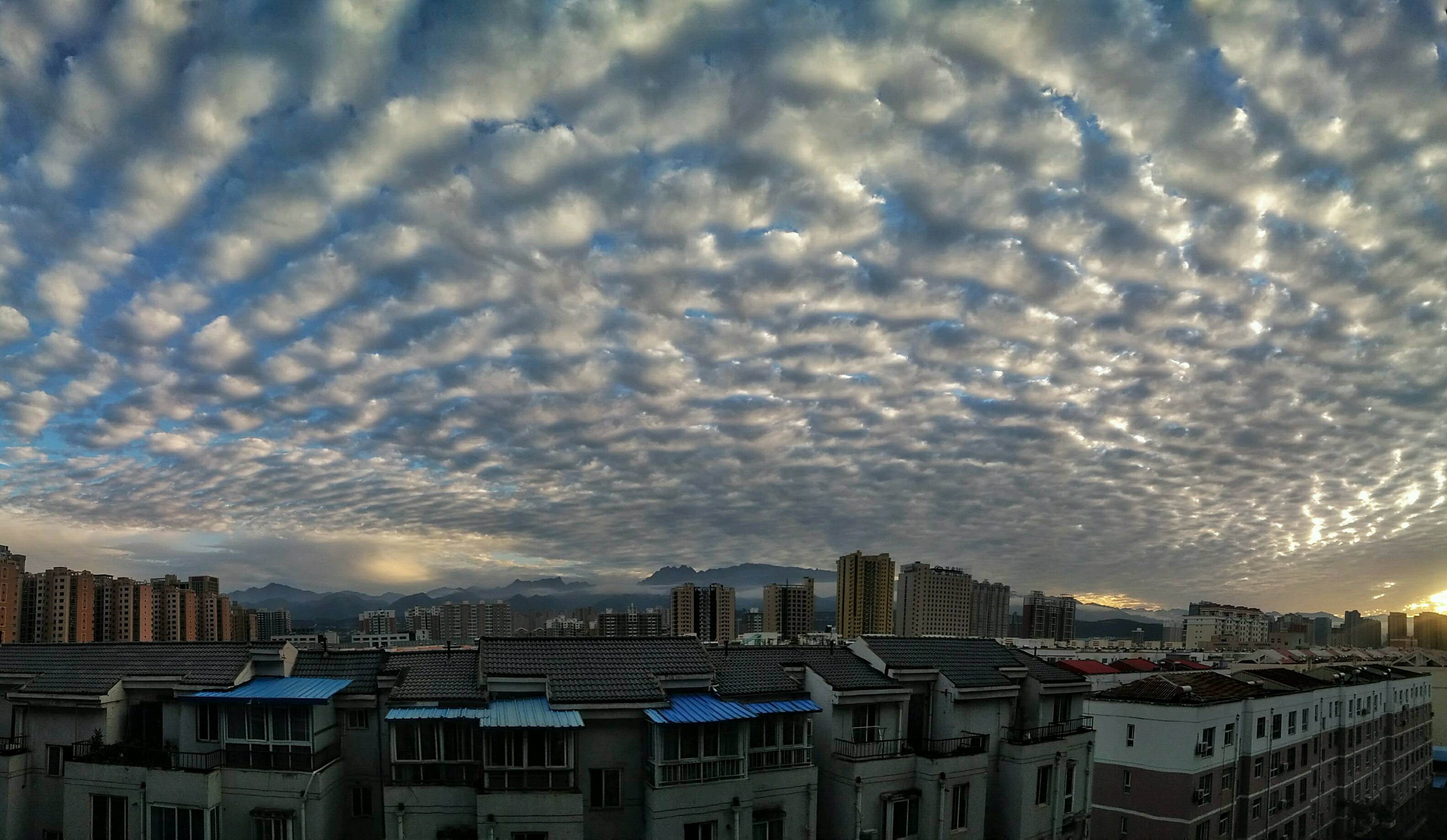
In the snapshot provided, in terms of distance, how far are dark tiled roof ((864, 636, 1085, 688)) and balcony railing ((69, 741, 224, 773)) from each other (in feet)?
75.2

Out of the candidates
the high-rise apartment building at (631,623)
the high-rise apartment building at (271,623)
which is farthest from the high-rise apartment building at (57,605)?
the high-rise apartment building at (631,623)

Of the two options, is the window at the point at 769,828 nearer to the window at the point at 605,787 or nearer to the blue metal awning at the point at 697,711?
the blue metal awning at the point at 697,711

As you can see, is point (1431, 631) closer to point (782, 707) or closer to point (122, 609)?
point (782, 707)

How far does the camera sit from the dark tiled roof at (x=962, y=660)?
101 ft

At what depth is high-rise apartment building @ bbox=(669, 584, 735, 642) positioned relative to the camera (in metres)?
155

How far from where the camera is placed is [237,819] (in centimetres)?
2414

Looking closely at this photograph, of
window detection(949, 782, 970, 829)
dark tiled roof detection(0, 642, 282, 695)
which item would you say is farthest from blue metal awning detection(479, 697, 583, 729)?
window detection(949, 782, 970, 829)

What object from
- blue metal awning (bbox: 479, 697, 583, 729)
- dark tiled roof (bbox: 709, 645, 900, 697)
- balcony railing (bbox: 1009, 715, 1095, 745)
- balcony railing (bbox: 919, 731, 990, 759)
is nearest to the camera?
blue metal awning (bbox: 479, 697, 583, 729)

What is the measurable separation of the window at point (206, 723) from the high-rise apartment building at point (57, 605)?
131 meters

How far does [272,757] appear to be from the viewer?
80.9 feet

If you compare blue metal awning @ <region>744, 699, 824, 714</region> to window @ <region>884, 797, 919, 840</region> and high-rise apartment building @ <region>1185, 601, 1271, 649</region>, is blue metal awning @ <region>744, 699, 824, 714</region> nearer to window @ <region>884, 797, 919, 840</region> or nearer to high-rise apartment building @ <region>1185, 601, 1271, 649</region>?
window @ <region>884, 797, 919, 840</region>

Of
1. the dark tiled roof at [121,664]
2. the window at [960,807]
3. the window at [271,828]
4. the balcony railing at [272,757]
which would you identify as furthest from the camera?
the window at [960,807]

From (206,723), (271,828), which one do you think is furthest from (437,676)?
(206,723)

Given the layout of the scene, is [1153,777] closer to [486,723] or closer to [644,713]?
[644,713]
